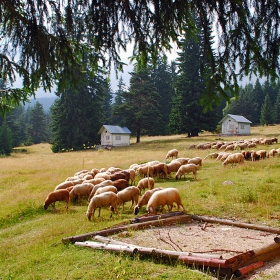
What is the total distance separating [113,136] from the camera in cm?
4453

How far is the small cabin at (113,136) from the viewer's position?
1748 inches

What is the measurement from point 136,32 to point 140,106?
4103cm

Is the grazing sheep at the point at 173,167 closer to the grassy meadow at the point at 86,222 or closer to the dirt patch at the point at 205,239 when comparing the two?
the grassy meadow at the point at 86,222

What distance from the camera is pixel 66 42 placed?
589 centimetres

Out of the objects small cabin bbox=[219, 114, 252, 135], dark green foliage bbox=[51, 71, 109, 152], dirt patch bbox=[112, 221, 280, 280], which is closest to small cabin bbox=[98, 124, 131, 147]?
dark green foliage bbox=[51, 71, 109, 152]

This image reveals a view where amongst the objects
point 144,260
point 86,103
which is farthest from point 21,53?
point 86,103

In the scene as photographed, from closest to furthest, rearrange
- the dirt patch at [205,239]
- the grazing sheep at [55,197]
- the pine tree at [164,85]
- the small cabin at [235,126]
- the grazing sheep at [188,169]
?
1. the dirt patch at [205,239]
2. the grazing sheep at [55,197]
3. the grazing sheep at [188,169]
4. the small cabin at [235,126]
5. the pine tree at [164,85]

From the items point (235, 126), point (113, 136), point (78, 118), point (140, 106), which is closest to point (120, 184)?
point (113, 136)

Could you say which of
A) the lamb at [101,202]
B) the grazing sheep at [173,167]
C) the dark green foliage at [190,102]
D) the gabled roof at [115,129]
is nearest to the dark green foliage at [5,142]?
the gabled roof at [115,129]

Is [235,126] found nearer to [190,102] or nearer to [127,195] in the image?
[190,102]

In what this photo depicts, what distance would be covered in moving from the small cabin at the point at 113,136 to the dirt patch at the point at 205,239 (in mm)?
37573

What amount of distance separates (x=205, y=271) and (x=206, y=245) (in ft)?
3.95

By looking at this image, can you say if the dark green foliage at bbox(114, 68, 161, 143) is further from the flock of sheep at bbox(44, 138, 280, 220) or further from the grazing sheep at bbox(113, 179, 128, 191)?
the grazing sheep at bbox(113, 179, 128, 191)

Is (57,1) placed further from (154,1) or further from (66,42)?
(154,1)
